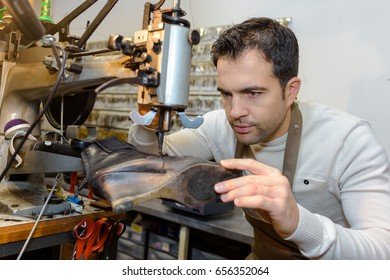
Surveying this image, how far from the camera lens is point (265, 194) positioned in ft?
2.09

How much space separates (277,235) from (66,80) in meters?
0.71

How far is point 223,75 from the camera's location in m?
0.95

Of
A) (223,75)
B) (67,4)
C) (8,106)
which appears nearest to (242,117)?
(223,75)

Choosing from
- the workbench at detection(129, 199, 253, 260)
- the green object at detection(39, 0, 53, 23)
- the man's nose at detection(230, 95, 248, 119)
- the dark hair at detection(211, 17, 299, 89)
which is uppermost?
the green object at detection(39, 0, 53, 23)

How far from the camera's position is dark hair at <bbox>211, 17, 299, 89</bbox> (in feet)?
3.12

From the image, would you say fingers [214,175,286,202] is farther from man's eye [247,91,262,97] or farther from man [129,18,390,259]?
man's eye [247,91,262,97]

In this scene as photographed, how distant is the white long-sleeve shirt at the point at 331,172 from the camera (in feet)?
2.39

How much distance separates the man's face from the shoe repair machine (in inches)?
9.2

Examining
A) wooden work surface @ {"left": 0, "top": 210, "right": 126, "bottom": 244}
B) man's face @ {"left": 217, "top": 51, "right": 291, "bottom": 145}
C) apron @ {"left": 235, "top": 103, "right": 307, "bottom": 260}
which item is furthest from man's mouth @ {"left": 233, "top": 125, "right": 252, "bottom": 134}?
wooden work surface @ {"left": 0, "top": 210, "right": 126, "bottom": 244}

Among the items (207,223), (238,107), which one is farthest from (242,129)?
(207,223)

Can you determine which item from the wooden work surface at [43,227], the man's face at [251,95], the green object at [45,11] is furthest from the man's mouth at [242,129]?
the green object at [45,11]

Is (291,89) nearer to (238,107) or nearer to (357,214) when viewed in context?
(238,107)

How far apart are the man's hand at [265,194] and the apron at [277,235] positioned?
0.32 m
